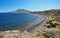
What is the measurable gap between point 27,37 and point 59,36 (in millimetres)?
5645

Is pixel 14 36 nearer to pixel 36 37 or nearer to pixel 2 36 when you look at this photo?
pixel 2 36

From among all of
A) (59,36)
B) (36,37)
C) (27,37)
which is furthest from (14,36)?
(59,36)

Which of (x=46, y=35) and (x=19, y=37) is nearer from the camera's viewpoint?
(x=19, y=37)

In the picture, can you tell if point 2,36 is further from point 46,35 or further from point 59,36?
point 59,36

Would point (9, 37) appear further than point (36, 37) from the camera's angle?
No

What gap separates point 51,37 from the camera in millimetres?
19766

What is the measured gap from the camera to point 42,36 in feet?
68.0

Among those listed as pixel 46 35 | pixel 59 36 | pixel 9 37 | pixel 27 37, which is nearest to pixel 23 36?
pixel 27 37

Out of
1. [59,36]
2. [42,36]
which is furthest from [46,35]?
[59,36]

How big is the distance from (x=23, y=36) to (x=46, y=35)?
13.4 feet

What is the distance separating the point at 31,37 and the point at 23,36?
133cm

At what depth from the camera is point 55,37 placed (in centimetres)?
2016

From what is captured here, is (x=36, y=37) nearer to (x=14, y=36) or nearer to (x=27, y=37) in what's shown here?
(x=27, y=37)

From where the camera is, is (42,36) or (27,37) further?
(42,36)
